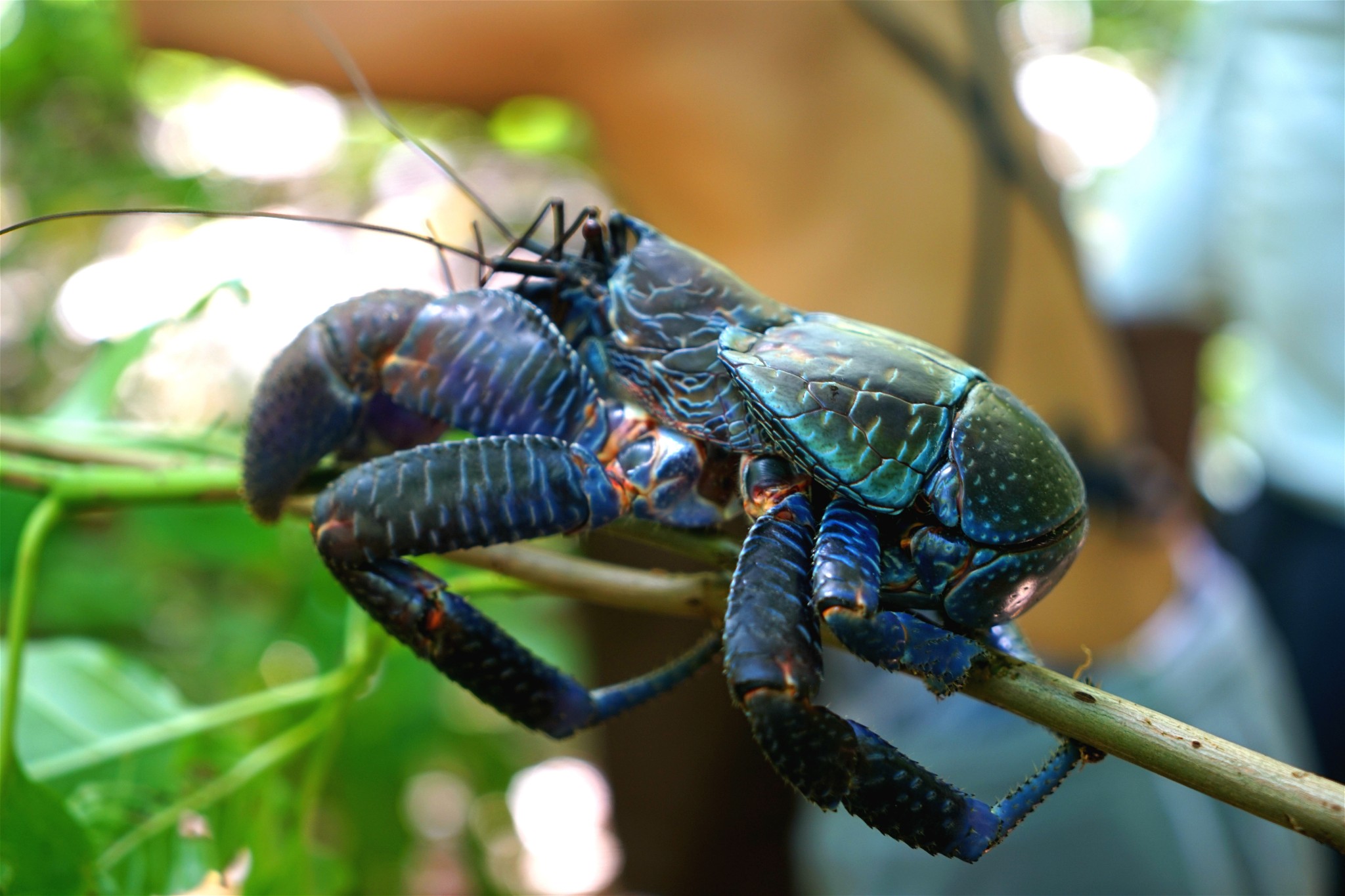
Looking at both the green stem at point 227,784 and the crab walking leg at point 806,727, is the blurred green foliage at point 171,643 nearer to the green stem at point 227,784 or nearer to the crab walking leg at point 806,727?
the green stem at point 227,784

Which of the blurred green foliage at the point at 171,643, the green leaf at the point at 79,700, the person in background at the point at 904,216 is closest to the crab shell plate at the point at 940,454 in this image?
the blurred green foliage at the point at 171,643

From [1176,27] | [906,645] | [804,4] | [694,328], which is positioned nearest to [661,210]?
[804,4]

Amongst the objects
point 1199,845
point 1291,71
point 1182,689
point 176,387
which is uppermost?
point 1291,71

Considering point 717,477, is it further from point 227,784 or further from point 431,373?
point 227,784

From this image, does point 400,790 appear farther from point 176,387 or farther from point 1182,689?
point 1182,689

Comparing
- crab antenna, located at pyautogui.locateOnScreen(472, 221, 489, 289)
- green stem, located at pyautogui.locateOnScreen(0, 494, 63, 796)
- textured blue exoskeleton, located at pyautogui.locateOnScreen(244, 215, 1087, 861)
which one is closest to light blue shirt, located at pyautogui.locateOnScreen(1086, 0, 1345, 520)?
textured blue exoskeleton, located at pyautogui.locateOnScreen(244, 215, 1087, 861)
